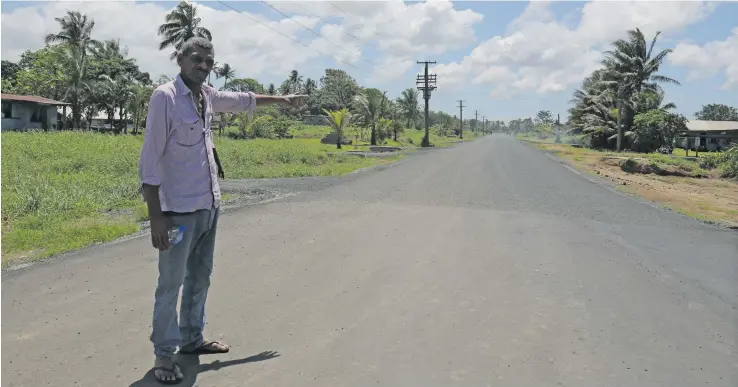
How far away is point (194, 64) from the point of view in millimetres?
3365

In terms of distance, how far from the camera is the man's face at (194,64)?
3.35 metres

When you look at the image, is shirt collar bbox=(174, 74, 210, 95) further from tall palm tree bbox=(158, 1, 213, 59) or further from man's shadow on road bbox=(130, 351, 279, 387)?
tall palm tree bbox=(158, 1, 213, 59)

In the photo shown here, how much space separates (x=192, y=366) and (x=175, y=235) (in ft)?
2.81

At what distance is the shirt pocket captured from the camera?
3260mm

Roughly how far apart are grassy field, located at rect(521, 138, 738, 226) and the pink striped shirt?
10.5 metres

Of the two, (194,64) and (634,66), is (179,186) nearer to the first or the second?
(194,64)

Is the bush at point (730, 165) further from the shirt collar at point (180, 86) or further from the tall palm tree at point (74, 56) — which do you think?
the tall palm tree at point (74, 56)

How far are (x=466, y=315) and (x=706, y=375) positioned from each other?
1.69 m

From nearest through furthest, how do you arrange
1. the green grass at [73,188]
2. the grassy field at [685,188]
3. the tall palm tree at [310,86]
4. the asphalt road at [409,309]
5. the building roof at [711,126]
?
the asphalt road at [409,309]
the green grass at [73,188]
the grassy field at [685,188]
the building roof at [711,126]
the tall palm tree at [310,86]

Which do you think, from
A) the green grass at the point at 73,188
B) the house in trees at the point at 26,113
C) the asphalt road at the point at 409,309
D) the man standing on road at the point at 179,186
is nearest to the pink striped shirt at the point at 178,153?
the man standing on road at the point at 179,186

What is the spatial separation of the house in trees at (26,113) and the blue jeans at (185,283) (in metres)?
42.3

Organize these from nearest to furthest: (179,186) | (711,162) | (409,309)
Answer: (179,186)
(409,309)
(711,162)

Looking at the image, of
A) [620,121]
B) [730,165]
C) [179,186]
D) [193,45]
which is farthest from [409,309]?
[620,121]

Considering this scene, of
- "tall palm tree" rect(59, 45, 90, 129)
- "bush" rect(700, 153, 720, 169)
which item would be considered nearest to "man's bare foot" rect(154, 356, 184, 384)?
"bush" rect(700, 153, 720, 169)
